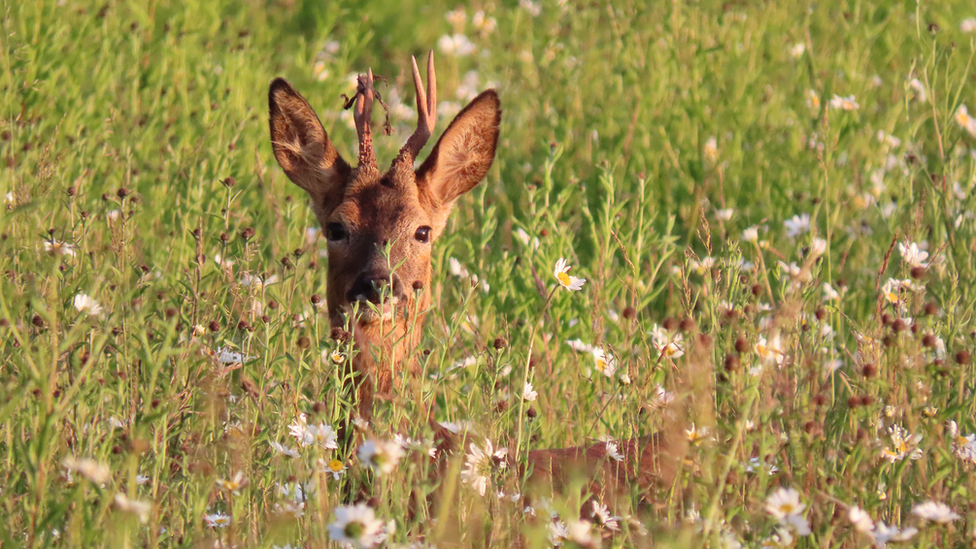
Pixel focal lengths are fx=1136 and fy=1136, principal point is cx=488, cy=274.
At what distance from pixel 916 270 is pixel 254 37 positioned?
6350 mm

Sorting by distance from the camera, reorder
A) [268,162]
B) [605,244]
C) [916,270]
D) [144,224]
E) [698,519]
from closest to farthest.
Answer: [698,519] < [916,270] < [605,244] < [144,224] < [268,162]

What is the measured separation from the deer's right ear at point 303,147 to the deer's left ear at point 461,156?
38 cm

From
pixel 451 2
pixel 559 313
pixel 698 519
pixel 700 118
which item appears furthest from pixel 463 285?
pixel 451 2

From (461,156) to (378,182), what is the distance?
0.50 metres

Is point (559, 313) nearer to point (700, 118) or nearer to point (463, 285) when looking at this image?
point (463, 285)

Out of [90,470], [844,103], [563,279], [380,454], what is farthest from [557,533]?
[844,103]

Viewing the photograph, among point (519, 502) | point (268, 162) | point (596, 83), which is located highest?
point (596, 83)

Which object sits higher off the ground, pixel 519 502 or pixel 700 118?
pixel 700 118

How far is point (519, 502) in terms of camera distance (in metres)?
3.14

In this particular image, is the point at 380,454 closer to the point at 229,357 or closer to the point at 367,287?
the point at 229,357

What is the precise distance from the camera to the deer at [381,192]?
4.25 metres

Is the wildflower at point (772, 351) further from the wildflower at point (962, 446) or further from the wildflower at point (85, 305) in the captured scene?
the wildflower at point (85, 305)

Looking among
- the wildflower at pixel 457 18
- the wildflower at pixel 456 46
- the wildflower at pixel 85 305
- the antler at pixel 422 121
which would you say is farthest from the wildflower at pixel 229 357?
the wildflower at pixel 457 18

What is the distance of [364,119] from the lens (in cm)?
487
